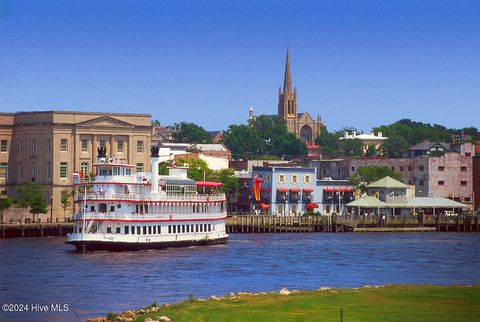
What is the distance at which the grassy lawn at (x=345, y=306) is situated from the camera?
5306 centimetres

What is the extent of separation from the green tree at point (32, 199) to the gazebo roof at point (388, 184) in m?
48.9

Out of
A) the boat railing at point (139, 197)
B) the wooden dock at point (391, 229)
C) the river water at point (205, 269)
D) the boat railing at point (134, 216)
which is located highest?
the boat railing at point (139, 197)

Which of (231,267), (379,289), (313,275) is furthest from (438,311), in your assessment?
(231,267)

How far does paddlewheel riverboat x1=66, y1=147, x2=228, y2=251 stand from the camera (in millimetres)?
108500

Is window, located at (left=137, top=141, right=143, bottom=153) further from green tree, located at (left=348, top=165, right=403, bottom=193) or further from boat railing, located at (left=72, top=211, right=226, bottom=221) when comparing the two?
boat railing, located at (left=72, top=211, right=226, bottom=221)

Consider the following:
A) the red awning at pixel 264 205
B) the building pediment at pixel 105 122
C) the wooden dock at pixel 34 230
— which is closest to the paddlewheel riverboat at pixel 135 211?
the wooden dock at pixel 34 230

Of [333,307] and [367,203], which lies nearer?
[333,307]

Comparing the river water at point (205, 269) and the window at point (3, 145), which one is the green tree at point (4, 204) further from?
the window at point (3, 145)

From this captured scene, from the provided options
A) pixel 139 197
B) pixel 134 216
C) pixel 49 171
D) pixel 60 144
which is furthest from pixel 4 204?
pixel 134 216

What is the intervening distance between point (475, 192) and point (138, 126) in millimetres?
53132

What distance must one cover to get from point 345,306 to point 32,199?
310 feet

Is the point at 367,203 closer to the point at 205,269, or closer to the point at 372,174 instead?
the point at 372,174

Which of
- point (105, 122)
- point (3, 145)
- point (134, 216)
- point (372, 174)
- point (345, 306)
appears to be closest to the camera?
point (345, 306)

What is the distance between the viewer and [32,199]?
146 meters
